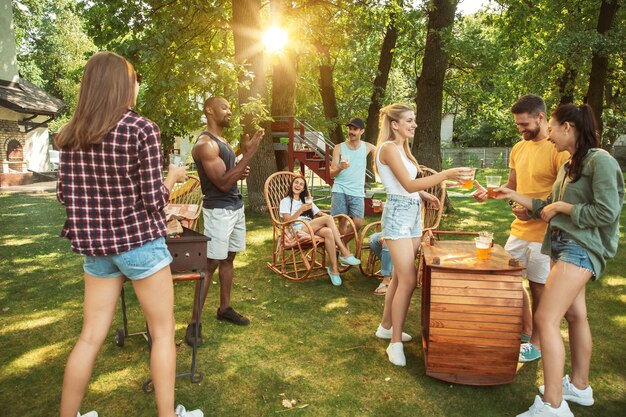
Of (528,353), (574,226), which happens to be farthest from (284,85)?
(574,226)

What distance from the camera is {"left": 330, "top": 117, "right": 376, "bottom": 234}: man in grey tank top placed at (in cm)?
651

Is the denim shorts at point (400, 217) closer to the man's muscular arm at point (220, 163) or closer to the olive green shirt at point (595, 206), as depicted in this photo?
the olive green shirt at point (595, 206)

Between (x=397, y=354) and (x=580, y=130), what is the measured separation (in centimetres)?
211

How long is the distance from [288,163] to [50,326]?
854 cm

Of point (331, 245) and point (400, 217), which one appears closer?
point (400, 217)

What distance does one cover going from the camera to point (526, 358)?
377cm

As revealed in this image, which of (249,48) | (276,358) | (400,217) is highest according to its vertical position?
(249,48)

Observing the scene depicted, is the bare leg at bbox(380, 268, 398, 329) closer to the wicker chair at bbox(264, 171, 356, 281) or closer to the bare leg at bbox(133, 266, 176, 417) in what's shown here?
the wicker chair at bbox(264, 171, 356, 281)

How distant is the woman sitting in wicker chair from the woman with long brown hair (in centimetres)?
356

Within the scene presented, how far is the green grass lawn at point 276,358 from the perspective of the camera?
10.3 feet

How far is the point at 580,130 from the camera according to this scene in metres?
2.86

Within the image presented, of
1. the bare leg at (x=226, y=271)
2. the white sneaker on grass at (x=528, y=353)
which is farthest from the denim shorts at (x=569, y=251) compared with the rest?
the bare leg at (x=226, y=271)

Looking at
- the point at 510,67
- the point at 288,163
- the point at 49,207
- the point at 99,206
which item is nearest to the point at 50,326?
the point at 99,206

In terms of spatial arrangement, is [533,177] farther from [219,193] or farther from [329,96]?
[329,96]
